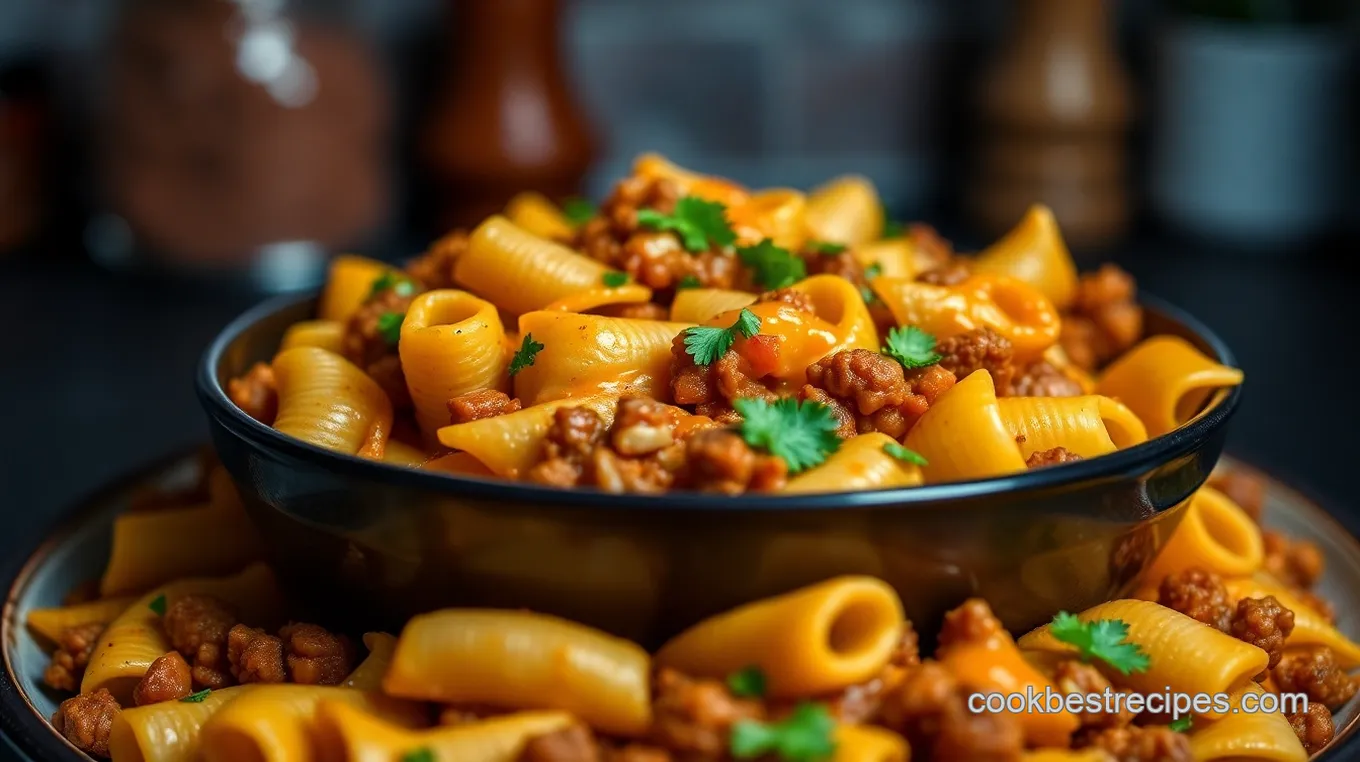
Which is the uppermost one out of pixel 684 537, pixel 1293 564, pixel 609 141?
pixel 684 537

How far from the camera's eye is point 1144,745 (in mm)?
1378

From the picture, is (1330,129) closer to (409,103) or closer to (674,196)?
(409,103)

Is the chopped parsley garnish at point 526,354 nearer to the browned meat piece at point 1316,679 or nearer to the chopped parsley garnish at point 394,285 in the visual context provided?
the chopped parsley garnish at point 394,285

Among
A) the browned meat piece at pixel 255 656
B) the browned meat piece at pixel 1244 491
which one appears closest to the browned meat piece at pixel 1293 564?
the browned meat piece at pixel 1244 491

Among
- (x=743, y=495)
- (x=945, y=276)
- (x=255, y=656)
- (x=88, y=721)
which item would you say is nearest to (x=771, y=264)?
(x=945, y=276)

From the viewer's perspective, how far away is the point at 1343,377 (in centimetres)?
375

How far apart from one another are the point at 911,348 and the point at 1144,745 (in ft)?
1.71

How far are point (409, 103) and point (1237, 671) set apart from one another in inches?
140

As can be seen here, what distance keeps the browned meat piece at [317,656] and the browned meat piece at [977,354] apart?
738mm

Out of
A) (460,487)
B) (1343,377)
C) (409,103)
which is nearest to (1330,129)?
(1343,377)

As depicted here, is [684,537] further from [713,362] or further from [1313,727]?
[1313,727]

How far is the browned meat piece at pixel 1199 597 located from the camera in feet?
5.34

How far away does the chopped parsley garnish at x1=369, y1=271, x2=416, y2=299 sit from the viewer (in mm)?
1915

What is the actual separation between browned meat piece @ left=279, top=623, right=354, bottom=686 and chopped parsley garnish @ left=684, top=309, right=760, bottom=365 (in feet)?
1.60
